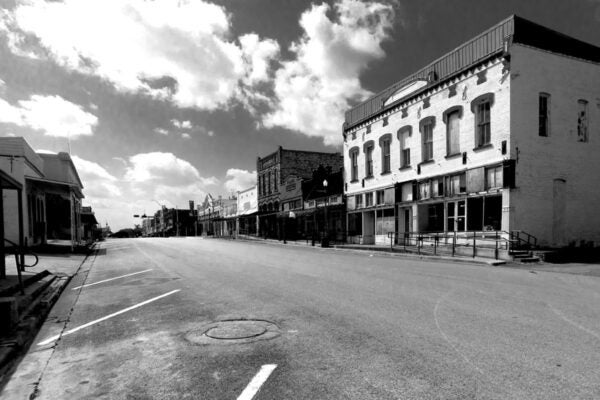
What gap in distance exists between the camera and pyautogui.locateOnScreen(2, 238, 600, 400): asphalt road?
358 centimetres

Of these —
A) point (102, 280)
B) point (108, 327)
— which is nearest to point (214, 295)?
point (108, 327)

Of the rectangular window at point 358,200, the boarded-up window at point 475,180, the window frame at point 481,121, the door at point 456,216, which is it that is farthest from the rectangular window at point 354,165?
the window frame at point 481,121

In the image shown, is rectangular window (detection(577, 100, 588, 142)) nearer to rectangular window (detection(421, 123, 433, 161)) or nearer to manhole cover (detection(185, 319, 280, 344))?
rectangular window (detection(421, 123, 433, 161))

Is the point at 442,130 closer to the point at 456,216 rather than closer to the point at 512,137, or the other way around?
the point at 512,137

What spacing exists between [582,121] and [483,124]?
16.7ft

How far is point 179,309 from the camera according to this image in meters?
6.93

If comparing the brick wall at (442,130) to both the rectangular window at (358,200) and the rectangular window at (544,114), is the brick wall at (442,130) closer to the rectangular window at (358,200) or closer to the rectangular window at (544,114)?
the rectangular window at (358,200)

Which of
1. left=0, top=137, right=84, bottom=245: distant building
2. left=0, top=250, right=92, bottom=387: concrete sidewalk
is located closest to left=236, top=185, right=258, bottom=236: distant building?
left=0, top=137, right=84, bottom=245: distant building

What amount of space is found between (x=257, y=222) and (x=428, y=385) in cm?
4988

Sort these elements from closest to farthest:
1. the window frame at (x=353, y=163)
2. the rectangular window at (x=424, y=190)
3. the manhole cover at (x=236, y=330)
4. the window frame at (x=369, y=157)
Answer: the manhole cover at (x=236, y=330), the rectangular window at (x=424, y=190), the window frame at (x=369, y=157), the window frame at (x=353, y=163)

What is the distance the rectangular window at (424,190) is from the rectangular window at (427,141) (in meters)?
1.52

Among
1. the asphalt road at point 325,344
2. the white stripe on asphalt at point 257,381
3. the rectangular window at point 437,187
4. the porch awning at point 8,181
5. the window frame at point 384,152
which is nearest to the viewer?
the white stripe on asphalt at point 257,381

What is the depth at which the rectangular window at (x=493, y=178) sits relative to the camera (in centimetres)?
1777

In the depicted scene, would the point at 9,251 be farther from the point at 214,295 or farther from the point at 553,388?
the point at 553,388
